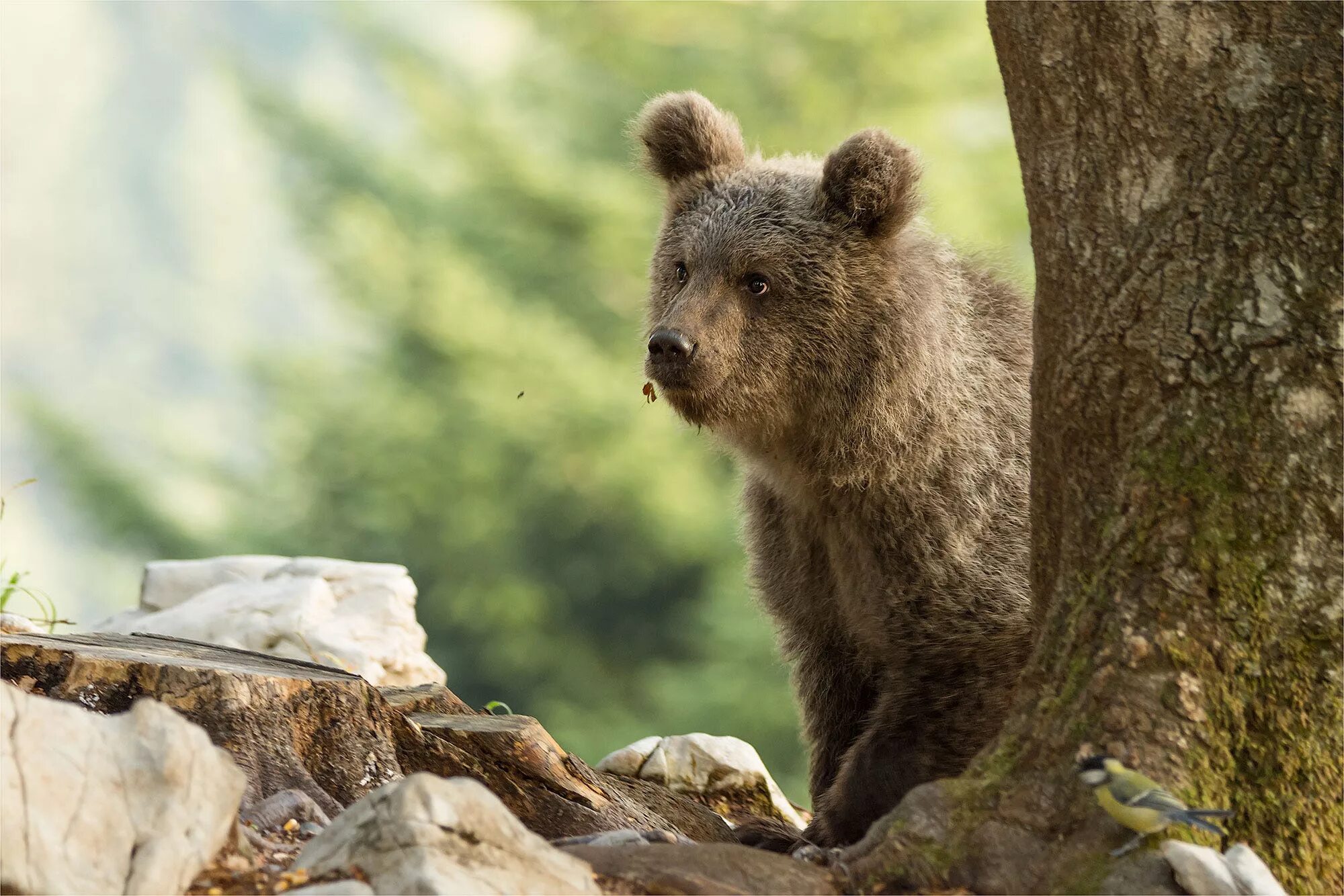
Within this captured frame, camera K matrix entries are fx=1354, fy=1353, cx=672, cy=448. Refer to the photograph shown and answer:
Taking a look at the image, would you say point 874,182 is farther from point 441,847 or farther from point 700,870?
point 441,847

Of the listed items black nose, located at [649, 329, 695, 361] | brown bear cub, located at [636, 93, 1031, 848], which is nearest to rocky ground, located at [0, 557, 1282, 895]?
brown bear cub, located at [636, 93, 1031, 848]

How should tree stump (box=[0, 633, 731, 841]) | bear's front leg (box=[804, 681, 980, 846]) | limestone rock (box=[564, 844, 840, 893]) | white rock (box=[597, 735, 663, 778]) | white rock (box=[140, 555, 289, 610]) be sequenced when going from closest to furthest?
limestone rock (box=[564, 844, 840, 893]), tree stump (box=[0, 633, 731, 841]), bear's front leg (box=[804, 681, 980, 846]), white rock (box=[597, 735, 663, 778]), white rock (box=[140, 555, 289, 610])

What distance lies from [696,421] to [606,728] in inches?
366

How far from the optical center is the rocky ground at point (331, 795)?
7.43 feet

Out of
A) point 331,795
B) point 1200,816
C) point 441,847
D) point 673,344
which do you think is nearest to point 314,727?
point 331,795

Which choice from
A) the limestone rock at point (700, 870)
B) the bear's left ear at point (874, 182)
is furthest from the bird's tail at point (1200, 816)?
the bear's left ear at point (874, 182)

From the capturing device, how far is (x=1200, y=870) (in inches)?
94.5

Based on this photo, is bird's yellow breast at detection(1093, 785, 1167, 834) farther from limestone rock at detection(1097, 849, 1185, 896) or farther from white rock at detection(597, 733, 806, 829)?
white rock at detection(597, 733, 806, 829)

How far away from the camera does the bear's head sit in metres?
4.16

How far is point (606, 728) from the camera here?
1308 cm

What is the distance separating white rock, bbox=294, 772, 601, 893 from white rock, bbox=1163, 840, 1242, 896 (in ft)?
3.43

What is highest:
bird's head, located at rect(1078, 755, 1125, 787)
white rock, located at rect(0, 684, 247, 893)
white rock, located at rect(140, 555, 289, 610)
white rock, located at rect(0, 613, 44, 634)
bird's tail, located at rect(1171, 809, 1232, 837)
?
white rock, located at rect(140, 555, 289, 610)

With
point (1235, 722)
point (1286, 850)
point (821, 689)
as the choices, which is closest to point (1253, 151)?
point (1235, 722)

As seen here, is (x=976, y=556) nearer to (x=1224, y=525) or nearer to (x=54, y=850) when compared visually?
(x=1224, y=525)
